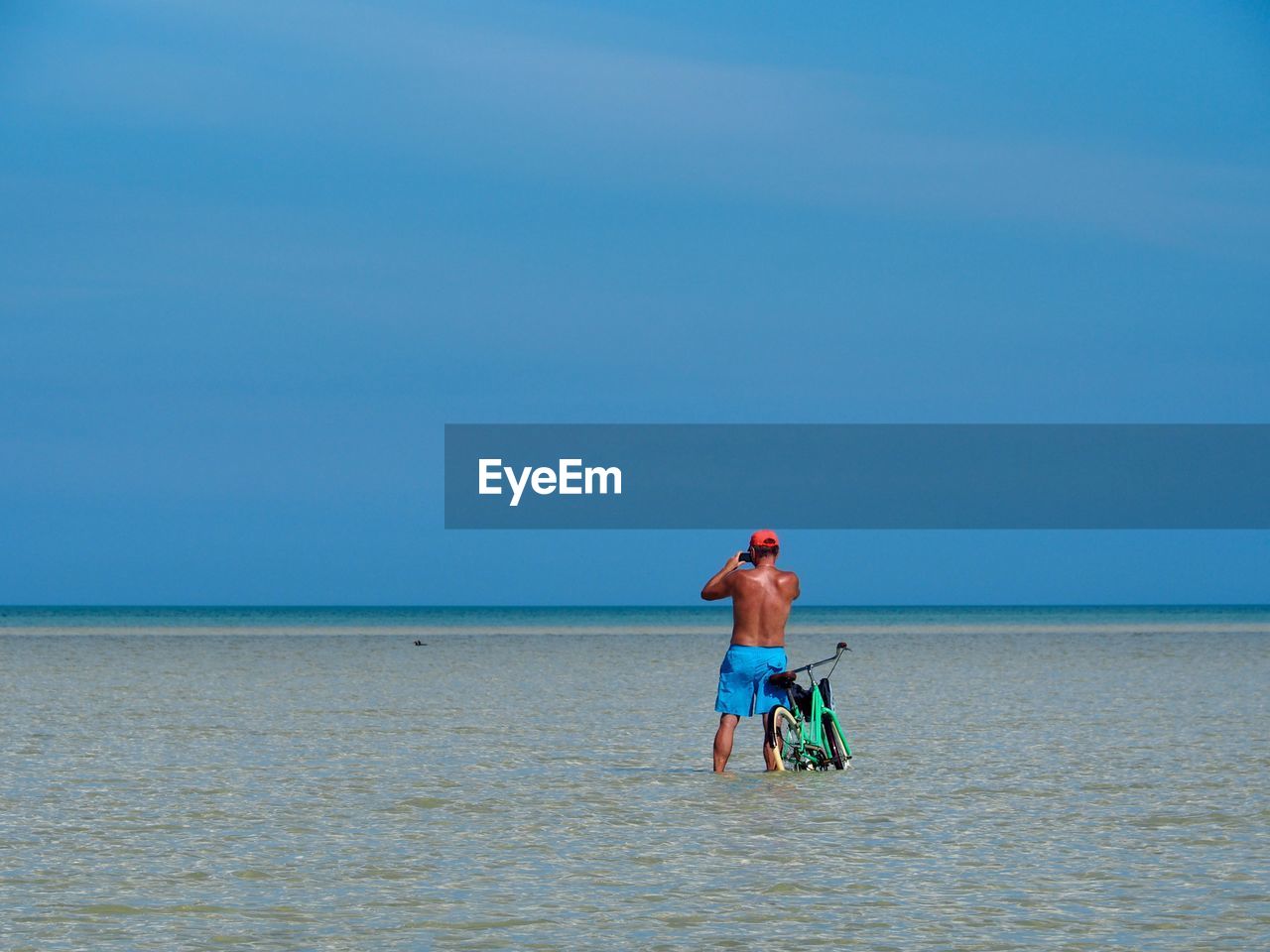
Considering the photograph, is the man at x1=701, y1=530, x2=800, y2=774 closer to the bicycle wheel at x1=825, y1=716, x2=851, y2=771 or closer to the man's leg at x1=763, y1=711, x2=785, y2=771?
the man's leg at x1=763, y1=711, x2=785, y2=771

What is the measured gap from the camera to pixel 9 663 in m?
36.1

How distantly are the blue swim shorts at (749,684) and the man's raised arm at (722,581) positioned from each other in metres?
0.49

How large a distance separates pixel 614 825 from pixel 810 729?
3.36m

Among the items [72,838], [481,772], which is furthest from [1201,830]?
[72,838]

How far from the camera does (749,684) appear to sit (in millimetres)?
14289

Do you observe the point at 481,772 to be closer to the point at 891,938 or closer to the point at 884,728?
the point at 884,728

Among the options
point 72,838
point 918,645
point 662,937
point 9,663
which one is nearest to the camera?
point 662,937

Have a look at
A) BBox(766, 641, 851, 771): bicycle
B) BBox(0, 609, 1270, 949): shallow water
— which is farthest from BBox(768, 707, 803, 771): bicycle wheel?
BBox(0, 609, 1270, 949): shallow water

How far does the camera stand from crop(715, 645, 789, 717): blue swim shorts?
1425 cm

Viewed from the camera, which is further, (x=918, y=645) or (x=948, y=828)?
(x=918, y=645)

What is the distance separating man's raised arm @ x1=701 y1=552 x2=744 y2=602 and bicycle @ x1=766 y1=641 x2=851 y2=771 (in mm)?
808

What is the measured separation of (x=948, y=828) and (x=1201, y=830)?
1605 millimetres

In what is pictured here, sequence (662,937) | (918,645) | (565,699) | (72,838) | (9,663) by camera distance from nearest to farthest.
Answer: (662,937)
(72,838)
(565,699)
(9,663)
(918,645)

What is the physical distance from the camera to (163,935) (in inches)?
324
